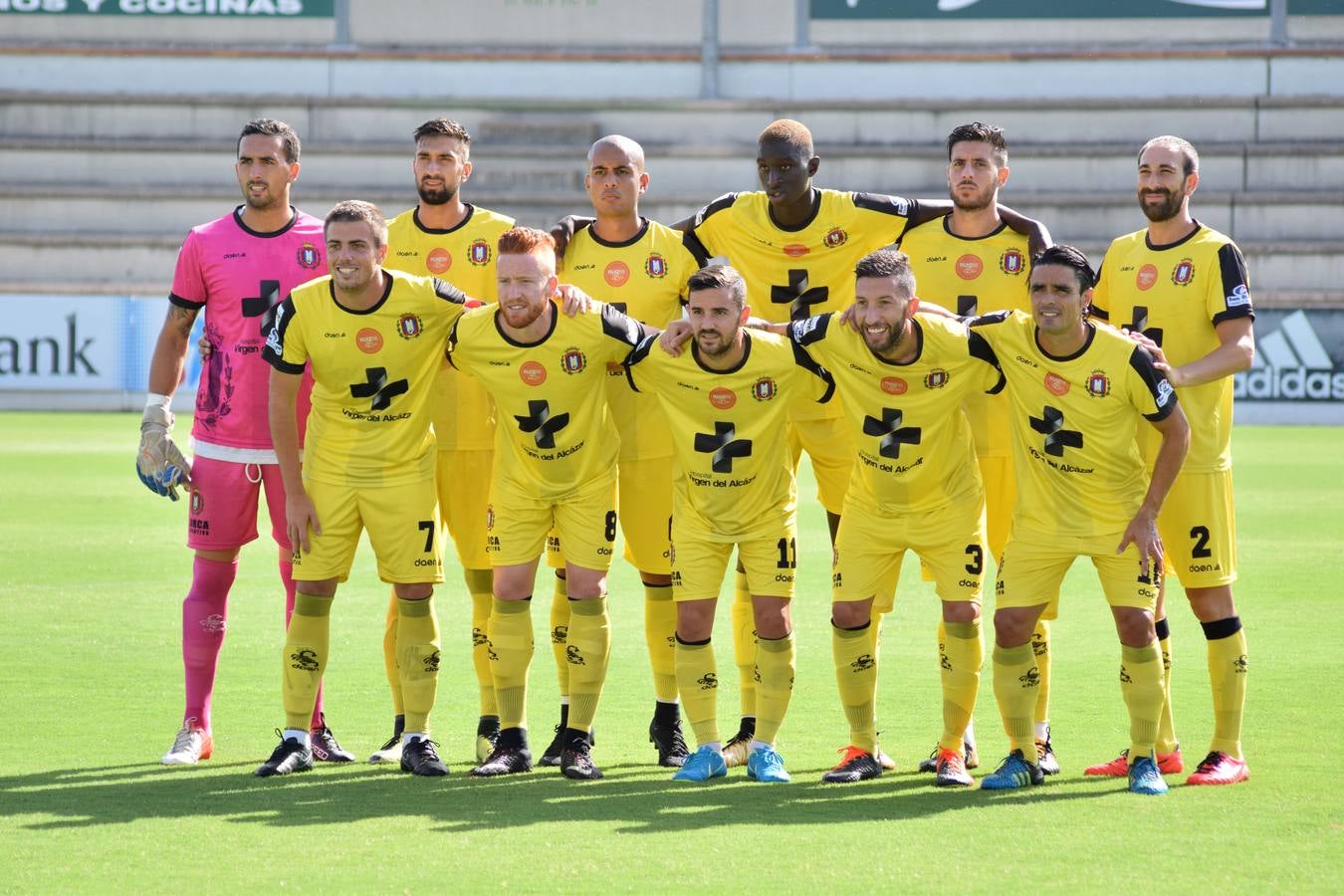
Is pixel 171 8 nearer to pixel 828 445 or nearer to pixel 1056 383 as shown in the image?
pixel 828 445

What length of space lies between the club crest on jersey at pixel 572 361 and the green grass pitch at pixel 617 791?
1.49 m

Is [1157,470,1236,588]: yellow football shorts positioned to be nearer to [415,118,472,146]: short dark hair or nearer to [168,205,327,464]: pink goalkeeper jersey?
[415,118,472,146]: short dark hair

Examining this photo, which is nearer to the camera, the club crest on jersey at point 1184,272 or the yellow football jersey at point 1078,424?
the yellow football jersey at point 1078,424

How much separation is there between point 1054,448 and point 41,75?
27.3m

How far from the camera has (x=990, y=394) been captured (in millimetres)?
6672

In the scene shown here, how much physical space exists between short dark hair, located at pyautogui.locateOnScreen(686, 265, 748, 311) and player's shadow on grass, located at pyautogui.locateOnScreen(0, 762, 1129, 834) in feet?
5.72

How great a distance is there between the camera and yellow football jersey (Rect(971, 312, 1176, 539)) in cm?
597

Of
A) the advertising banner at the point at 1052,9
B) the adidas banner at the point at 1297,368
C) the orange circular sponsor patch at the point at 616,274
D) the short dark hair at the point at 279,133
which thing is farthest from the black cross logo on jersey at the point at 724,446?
the advertising banner at the point at 1052,9

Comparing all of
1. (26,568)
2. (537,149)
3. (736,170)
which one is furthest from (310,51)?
(26,568)

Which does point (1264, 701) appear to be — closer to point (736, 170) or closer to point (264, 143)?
point (264, 143)

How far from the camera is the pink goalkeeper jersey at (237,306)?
266 inches

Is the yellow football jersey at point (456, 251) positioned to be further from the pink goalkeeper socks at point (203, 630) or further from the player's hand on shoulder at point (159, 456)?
the pink goalkeeper socks at point (203, 630)

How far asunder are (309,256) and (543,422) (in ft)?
4.31

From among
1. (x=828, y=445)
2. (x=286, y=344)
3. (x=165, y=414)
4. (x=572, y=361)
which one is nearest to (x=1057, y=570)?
(x=828, y=445)
